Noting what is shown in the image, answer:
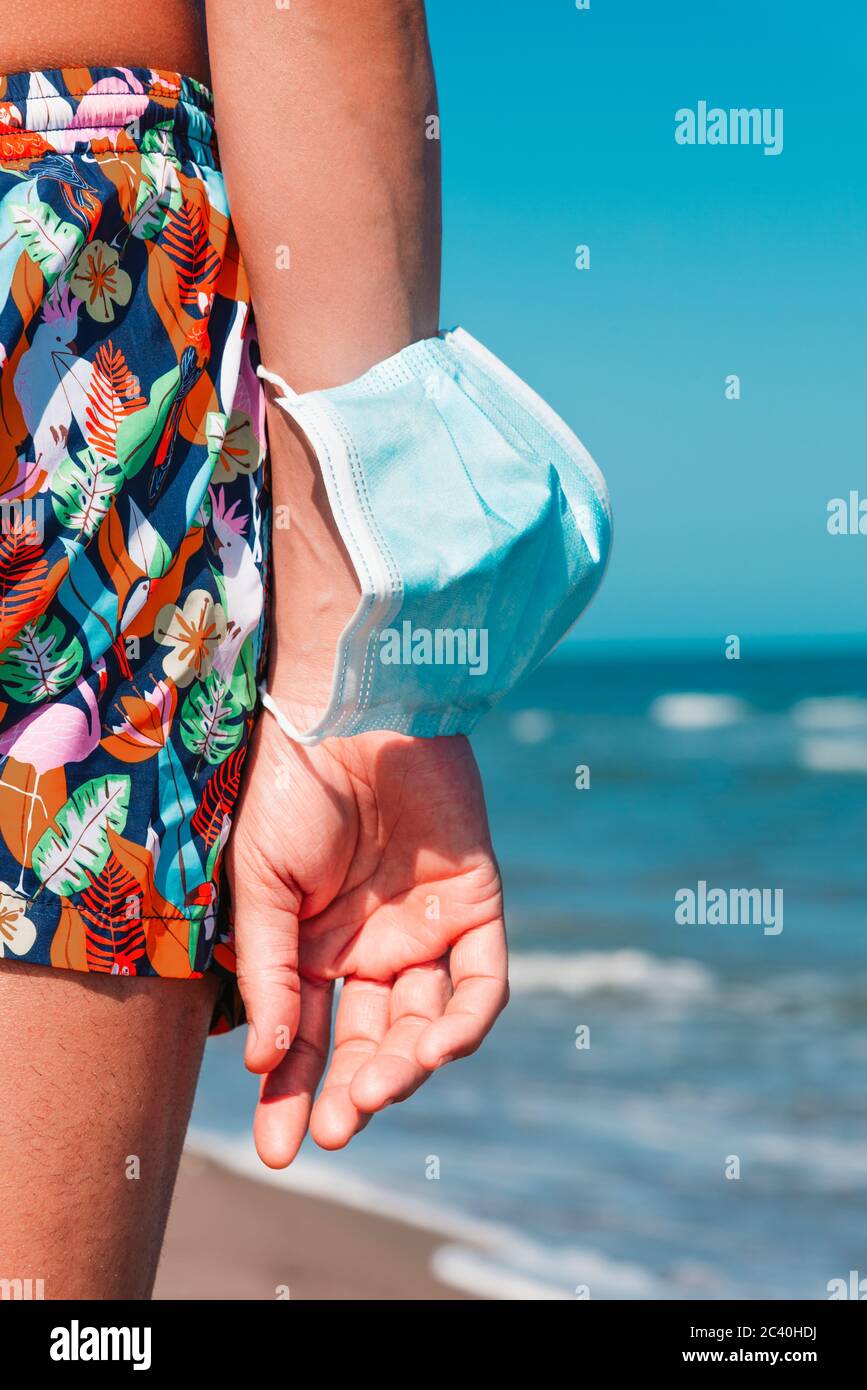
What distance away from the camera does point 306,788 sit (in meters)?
1.30

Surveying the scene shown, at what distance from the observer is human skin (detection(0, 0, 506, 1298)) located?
1.09 metres

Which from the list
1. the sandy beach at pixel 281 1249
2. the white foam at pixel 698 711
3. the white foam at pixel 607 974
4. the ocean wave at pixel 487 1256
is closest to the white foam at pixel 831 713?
the white foam at pixel 698 711

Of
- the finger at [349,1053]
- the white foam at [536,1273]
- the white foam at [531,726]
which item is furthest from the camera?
the white foam at [531,726]

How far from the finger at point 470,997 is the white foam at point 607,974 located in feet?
18.1

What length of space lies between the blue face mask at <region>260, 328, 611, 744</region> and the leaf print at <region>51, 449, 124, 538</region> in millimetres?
179

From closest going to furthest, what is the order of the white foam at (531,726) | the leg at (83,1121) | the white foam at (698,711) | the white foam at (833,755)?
the leg at (83,1121), the white foam at (833,755), the white foam at (531,726), the white foam at (698,711)

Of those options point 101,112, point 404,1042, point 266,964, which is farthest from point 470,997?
point 101,112

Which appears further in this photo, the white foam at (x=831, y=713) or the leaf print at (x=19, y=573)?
the white foam at (x=831, y=713)

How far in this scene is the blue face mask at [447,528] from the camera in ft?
3.92

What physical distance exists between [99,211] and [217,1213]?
3.53m

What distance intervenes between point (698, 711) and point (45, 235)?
21209mm

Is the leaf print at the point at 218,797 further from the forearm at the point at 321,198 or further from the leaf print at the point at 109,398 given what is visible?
the leaf print at the point at 109,398

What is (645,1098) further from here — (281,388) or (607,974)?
A: (281,388)
